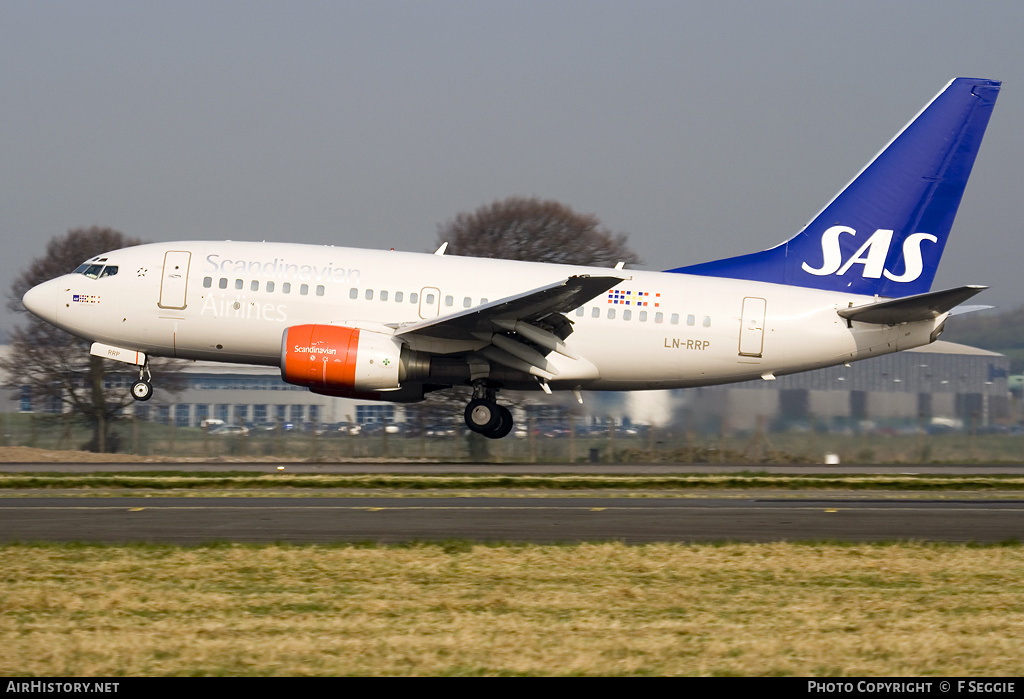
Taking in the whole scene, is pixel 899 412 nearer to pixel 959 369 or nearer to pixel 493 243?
pixel 959 369

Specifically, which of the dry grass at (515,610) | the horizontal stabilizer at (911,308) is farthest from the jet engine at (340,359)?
the dry grass at (515,610)

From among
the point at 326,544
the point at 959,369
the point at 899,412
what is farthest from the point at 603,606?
the point at 959,369

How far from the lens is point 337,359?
24.3 meters

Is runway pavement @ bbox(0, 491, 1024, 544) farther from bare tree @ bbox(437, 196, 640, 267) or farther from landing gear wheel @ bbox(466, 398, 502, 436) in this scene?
bare tree @ bbox(437, 196, 640, 267)

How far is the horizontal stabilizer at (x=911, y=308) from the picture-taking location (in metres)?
23.5

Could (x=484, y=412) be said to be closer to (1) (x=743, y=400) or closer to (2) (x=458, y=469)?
(2) (x=458, y=469)

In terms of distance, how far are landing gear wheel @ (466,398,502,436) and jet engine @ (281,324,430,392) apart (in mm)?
2459

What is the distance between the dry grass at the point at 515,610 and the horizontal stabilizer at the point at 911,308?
11.7 meters

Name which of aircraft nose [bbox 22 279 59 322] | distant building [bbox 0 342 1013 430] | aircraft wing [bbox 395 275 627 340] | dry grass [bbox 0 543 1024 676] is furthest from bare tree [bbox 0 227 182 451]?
dry grass [bbox 0 543 1024 676]

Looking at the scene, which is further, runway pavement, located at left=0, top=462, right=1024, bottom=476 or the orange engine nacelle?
the orange engine nacelle

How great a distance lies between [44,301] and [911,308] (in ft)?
65.7

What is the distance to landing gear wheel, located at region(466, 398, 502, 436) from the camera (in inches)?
1045

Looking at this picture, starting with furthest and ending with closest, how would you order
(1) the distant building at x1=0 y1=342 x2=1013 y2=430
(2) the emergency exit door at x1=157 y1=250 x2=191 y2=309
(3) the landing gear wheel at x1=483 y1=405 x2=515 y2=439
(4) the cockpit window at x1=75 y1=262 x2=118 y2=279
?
(1) the distant building at x1=0 y1=342 x2=1013 y2=430
(3) the landing gear wheel at x1=483 y1=405 x2=515 y2=439
(4) the cockpit window at x1=75 y1=262 x2=118 y2=279
(2) the emergency exit door at x1=157 y1=250 x2=191 y2=309

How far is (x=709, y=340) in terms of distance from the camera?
26609 millimetres
